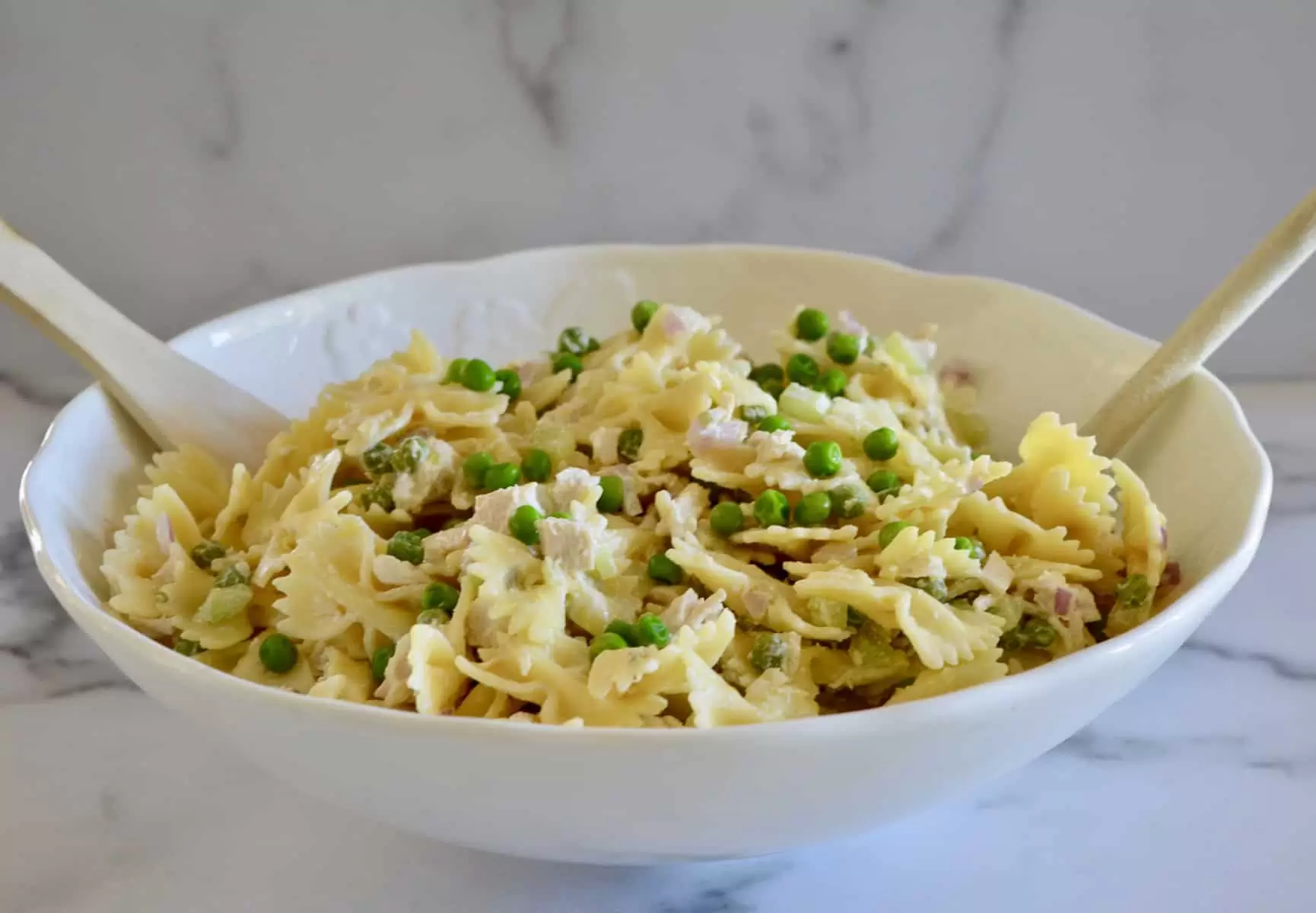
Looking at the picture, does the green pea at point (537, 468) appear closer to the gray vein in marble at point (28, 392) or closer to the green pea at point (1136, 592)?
the green pea at point (1136, 592)

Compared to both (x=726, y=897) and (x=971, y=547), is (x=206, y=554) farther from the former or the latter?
(x=971, y=547)

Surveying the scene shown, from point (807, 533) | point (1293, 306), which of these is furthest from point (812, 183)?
point (807, 533)

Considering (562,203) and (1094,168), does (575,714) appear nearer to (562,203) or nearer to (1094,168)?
(562,203)

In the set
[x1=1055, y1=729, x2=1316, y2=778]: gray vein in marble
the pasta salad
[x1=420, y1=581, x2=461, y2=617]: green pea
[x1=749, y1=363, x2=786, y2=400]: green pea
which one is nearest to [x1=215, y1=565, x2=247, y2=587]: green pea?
the pasta salad

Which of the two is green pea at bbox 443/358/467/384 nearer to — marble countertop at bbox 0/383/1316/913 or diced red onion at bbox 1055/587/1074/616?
marble countertop at bbox 0/383/1316/913

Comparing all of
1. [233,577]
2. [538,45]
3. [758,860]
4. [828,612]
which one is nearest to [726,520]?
[828,612]
